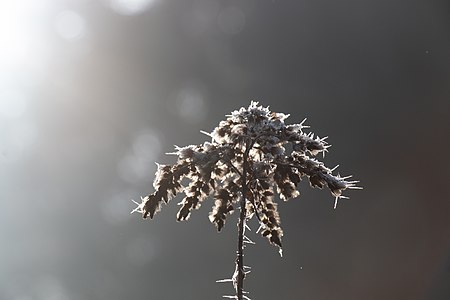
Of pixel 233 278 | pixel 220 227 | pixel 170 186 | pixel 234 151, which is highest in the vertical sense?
pixel 234 151

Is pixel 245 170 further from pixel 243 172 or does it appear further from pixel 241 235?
pixel 241 235

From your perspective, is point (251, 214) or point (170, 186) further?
point (251, 214)

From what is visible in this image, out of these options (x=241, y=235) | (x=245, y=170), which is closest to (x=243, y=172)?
(x=245, y=170)

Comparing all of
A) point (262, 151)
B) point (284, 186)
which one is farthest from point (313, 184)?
point (262, 151)

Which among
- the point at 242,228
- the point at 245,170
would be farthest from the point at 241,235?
the point at 245,170

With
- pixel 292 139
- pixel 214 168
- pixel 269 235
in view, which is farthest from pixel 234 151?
pixel 269 235

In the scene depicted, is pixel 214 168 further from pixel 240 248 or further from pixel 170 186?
pixel 240 248

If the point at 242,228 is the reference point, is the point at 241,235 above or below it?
below

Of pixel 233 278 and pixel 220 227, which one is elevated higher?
pixel 220 227
